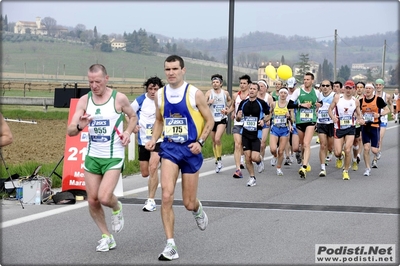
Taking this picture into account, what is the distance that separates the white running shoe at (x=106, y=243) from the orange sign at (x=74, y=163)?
13.2 ft

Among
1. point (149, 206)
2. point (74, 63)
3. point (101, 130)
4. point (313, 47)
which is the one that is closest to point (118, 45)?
point (74, 63)

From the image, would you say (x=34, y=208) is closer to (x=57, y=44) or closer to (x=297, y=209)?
(x=297, y=209)

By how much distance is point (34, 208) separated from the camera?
36.9 ft

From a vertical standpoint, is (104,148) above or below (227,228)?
above

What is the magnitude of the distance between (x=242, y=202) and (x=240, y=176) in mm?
3199

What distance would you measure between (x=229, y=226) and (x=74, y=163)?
3782mm

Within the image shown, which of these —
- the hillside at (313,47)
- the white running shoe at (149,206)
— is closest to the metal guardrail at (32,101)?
the white running shoe at (149,206)

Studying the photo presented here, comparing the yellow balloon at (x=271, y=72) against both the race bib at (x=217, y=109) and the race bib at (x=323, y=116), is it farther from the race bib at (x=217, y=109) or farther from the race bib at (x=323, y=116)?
the race bib at (x=217, y=109)

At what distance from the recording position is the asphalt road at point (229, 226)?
8180mm

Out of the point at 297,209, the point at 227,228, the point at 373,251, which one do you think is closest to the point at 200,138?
the point at 227,228

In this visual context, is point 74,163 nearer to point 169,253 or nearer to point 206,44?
point 169,253

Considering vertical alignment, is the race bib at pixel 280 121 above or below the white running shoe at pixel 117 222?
above

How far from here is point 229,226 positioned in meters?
9.98

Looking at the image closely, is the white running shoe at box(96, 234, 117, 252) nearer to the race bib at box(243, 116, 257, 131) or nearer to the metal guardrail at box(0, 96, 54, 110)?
the race bib at box(243, 116, 257, 131)
